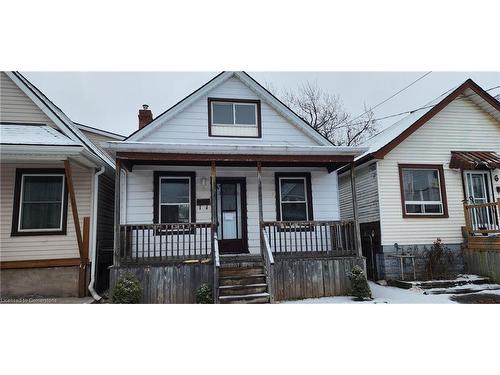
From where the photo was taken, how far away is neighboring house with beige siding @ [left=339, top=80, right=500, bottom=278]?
36.1 feet

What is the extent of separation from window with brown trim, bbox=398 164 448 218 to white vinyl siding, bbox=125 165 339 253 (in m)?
2.17

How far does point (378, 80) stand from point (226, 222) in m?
23.8

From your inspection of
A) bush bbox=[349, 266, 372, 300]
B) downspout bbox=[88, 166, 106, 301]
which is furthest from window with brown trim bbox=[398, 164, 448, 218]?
downspout bbox=[88, 166, 106, 301]

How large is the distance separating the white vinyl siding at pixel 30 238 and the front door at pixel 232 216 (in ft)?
12.0

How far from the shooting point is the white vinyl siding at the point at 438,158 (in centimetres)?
1102

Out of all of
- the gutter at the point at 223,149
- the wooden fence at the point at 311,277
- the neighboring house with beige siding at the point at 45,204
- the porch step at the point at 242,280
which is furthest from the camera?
the neighboring house with beige siding at the point at 45,204

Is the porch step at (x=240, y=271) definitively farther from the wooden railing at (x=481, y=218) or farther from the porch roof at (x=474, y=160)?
the porch roof at (x=474, y=160)

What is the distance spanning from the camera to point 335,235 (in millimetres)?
9859

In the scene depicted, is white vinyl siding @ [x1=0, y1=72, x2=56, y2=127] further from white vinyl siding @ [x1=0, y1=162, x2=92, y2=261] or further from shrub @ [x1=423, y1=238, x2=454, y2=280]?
shrub @ [x1=423, y1=238, x2=454, y2=280]

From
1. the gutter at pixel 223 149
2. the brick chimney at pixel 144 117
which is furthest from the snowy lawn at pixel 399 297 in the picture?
the brick chimney at pixel 144 117

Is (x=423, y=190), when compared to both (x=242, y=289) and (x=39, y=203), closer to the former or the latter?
(x=242, y=289)

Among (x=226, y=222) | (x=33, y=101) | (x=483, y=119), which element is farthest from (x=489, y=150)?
(x=33, y=101)

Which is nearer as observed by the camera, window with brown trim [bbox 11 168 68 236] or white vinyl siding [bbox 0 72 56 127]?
window with brown trim [bbox 11 168 68 236]
